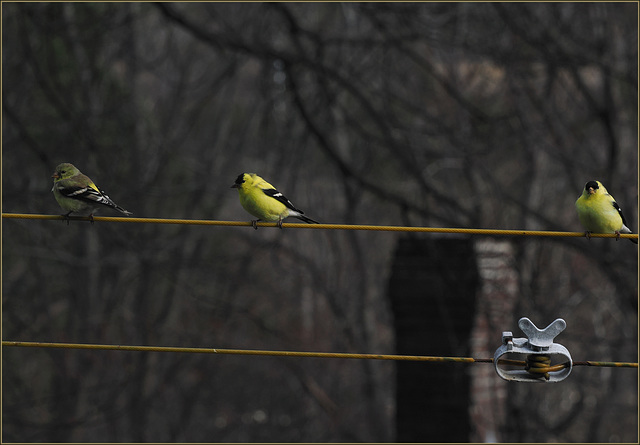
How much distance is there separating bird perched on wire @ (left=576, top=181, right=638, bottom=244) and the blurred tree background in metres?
3.48

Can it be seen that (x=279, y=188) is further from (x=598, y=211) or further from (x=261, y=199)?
(x=598, y=211)

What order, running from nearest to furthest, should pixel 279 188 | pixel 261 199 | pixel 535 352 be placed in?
1. pixel 535 352
2. pixel 261 199
3. pixel 279 188

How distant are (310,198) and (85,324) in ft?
18.4

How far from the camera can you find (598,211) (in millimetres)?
6262

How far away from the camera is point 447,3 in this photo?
12555 millimetres

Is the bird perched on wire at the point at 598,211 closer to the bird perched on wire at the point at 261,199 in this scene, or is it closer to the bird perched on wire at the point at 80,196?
the bird perched on wire at the point at 261,199

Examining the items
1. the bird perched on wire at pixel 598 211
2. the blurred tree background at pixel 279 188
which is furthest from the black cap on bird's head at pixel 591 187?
the blurred tree background at pixel 279 188

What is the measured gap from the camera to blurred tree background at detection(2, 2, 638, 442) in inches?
476

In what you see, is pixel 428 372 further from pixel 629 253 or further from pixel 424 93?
pixel 424 93

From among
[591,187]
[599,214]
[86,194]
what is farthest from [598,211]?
[86,194]

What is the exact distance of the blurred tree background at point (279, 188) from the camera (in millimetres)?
12086

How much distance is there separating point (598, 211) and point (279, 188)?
10338 millimetres

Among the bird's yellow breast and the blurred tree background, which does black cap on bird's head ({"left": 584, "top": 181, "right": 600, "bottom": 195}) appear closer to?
the bird's yellow breast

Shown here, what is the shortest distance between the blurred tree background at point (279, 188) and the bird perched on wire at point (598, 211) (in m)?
3.48
